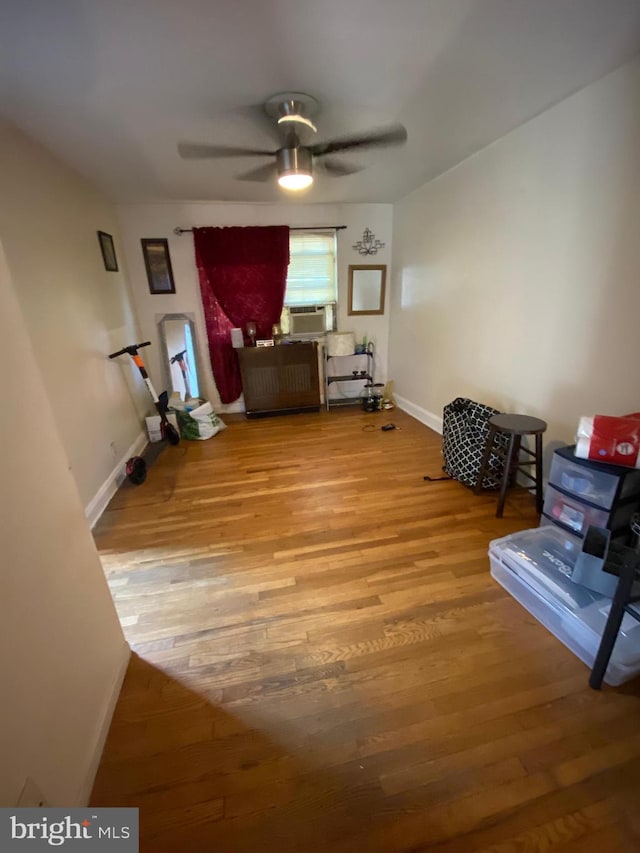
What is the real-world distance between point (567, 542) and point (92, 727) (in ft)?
6.56

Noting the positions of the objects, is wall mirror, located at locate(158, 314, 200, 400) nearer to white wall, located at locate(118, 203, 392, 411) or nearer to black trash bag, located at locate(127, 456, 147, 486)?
white wall, located at locate(118, 203, 392, 411)

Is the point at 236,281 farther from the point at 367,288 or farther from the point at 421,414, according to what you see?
the point at 421,414

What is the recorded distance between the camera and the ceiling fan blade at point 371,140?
1685mm

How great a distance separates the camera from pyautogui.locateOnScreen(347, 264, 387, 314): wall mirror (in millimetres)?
4105

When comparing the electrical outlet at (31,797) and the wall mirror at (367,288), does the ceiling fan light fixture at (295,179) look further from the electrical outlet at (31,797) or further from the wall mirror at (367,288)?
the electrical outlet at (31,797)

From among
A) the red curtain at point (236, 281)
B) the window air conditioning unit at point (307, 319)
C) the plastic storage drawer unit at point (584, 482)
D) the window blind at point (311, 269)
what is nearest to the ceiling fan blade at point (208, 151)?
the red curtain at point (236, 281)

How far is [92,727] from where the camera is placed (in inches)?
42.3

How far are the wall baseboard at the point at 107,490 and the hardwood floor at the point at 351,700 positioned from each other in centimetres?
11

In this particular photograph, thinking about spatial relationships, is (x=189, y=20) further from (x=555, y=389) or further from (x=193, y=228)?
(x=193, y=228)

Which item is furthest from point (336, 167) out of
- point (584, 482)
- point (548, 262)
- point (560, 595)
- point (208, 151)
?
point (560, 595)

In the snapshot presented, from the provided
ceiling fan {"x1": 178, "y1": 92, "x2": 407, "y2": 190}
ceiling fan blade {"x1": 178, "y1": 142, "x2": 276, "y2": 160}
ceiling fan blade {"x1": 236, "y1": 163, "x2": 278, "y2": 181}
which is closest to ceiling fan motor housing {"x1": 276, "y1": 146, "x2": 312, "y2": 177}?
ceiling fan {"x1": 178, "y1": 92, "x2": 407, "y2": 190}

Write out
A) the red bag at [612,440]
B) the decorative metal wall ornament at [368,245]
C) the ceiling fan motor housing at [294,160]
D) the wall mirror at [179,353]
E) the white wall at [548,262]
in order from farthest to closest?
1. the decorative metal wall ornament at [368,245]
2. the wall mirror at [179,353]
3. the ceiling fan motor housing at [294,160]
4. the white wall at [548,262]
5. the red bag at [612,440]

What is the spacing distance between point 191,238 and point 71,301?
5.98 ft

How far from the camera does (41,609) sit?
2.96 ft
